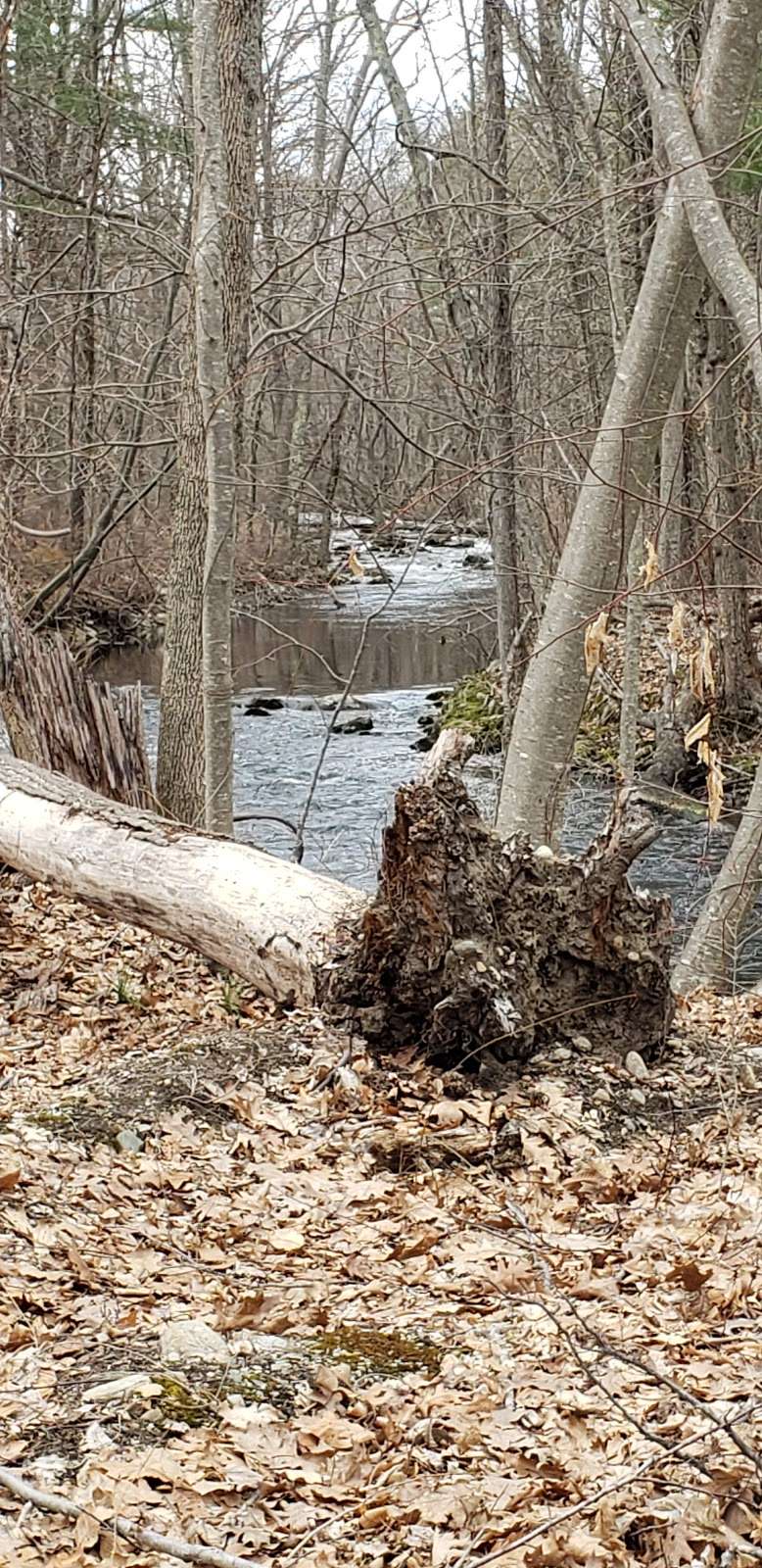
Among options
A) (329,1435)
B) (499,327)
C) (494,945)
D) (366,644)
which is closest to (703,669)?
(494,945)

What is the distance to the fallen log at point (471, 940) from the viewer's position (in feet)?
17.5

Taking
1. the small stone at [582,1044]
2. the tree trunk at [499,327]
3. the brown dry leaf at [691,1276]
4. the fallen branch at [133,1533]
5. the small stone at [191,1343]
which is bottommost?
the small stone at [582,1044]

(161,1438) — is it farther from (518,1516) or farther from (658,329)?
(658,329)

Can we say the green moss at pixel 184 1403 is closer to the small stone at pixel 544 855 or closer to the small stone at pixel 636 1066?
the small stone at pixel 636 1066

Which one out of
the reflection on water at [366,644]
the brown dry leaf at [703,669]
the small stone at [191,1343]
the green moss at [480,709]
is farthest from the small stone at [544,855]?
the reflection on water at [366,644]

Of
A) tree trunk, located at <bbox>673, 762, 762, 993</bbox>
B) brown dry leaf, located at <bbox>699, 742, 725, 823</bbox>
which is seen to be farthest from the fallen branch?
tree trunk, located at <bbox>673, 762, 762, 993</bbox>

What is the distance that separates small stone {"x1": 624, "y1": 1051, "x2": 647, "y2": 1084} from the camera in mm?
5465

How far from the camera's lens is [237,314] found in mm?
9539

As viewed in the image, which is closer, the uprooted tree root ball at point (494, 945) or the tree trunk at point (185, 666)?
the uprooted tree root ball at point (494, 945)

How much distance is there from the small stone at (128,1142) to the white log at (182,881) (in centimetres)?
111

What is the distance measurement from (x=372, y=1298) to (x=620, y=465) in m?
4.50

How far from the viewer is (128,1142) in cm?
493

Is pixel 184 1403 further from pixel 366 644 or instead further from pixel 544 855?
pixel 366 644

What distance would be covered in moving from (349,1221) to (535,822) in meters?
3.32
